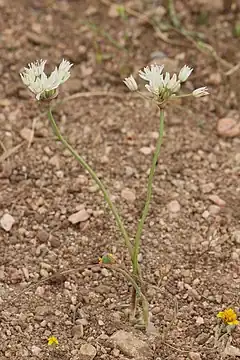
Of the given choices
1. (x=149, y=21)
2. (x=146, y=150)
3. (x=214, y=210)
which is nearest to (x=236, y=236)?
(x=214, y=210)

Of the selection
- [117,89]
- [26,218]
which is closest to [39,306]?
[26,218]

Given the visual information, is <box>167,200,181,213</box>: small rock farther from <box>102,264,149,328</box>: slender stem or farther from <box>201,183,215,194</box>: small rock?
<box>102,264,149,328</box>: slender stem

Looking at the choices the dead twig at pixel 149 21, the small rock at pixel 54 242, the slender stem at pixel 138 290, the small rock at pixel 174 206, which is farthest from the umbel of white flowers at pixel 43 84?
the dead twig at pixel 149 21

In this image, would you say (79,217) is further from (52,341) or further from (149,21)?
(149,21)

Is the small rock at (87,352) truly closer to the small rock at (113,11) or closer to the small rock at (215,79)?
the small rock at (215,79)

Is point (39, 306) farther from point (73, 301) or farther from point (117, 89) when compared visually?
point (117, 89)

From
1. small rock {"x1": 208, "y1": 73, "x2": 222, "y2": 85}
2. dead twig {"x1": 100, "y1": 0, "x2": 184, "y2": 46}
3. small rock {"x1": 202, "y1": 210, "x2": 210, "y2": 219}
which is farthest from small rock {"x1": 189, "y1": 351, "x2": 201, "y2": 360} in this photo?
dead twig {"x1": 100, "y1": 0, "x2": 184, "y2": 46}

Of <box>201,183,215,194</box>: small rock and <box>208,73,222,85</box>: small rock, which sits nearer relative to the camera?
<box>201,183,215,194</box>: small rock
